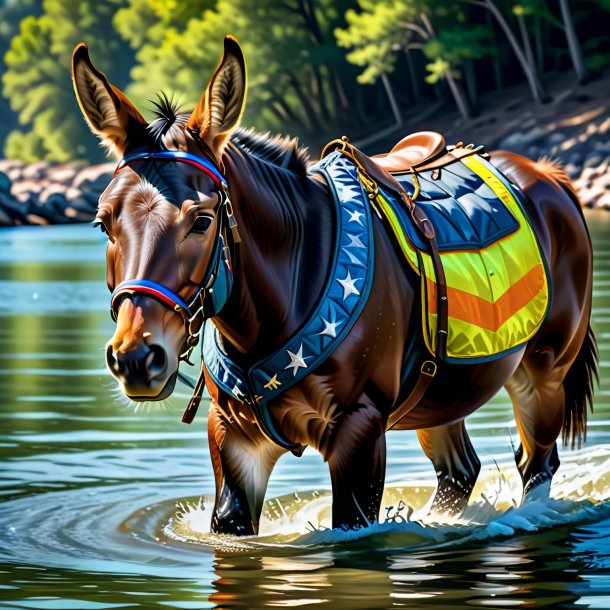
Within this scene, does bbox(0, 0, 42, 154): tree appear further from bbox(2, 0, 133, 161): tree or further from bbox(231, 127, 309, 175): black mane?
bbox(231, 127, 309, 175): black mane

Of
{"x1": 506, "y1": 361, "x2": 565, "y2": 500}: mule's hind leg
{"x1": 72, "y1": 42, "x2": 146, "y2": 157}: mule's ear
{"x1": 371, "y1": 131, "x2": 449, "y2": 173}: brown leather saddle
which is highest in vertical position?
{"x1": 72, "y1": 42, "x2": 146, "y2": 157}: mule's ear

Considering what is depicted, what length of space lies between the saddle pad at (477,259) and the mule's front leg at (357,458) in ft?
1.89

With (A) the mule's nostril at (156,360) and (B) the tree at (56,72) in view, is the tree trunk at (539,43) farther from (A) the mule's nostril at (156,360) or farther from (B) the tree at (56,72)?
(A) the mule's nostril at (156,360)

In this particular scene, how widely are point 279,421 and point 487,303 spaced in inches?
53.2

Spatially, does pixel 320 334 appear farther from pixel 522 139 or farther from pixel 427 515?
pixel 522 139

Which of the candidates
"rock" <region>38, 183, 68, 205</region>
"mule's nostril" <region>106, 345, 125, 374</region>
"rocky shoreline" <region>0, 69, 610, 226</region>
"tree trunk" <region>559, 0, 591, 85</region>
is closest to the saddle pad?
"mule's nostril" <region>106, 345, 125, 374</region>

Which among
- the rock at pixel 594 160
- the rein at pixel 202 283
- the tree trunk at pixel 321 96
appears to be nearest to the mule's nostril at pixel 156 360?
the rein at pixel 202 283

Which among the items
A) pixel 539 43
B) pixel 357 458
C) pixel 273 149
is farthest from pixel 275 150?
pixel 539 43

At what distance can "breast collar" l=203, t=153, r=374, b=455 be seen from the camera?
21.6 ft

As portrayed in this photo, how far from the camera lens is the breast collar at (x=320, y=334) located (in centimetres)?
657

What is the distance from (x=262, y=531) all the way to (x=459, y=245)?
1542 mm

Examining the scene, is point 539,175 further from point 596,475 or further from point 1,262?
point 1,262

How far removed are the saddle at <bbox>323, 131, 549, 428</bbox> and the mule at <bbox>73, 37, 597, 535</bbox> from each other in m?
0.09

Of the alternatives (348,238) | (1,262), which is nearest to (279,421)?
(348,238)
